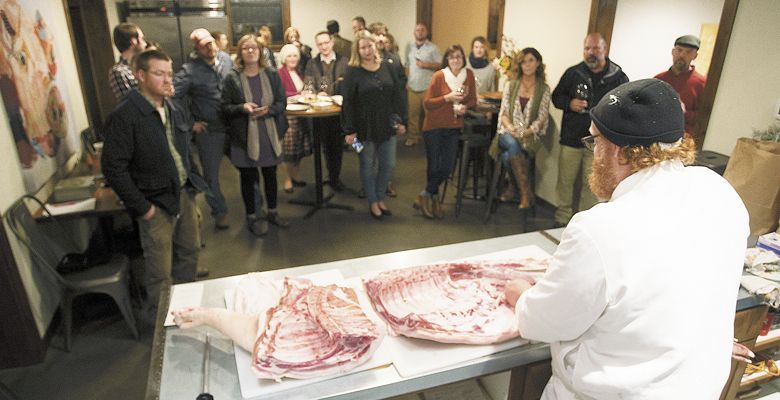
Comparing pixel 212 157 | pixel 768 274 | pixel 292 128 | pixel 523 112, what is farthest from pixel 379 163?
pixel 768 274

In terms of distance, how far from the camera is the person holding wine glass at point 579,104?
361 cm

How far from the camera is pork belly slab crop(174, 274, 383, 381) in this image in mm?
1280

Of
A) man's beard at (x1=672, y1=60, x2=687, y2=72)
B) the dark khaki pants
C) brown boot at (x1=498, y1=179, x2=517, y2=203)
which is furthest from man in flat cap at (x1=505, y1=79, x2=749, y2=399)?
brown boot at (x1=498, y1=179, x2=517, y2=203)

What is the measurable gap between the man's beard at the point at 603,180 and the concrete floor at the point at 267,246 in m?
2.31

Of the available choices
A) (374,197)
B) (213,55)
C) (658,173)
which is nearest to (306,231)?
(374,197)

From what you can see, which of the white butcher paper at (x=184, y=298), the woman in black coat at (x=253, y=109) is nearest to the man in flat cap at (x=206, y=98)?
the woman in black coat at (x=253, y=109)

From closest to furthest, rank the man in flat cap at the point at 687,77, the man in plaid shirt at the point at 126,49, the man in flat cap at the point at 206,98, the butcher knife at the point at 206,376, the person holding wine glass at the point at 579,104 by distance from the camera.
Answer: the butcher knife at the point at 206,376, the man in flat cap at the point at 687,77, the man in plaid shirt at the point at 126,49, the person holding wine glass at the point at 579,104, the man in flat cap at the point at 206,98

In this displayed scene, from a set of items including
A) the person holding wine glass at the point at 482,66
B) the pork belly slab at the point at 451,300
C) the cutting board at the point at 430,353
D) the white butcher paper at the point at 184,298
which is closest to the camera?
the cutting board at the point at 430,353

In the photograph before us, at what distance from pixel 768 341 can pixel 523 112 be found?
247cm

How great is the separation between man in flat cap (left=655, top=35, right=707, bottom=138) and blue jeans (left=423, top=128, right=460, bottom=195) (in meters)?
1.68

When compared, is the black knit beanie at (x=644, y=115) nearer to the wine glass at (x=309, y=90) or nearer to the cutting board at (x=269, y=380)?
the cutting board at (x=269, y=380)

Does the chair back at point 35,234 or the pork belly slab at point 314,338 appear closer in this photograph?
the pork belly slab at point 314,338

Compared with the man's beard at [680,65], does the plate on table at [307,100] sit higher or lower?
lower

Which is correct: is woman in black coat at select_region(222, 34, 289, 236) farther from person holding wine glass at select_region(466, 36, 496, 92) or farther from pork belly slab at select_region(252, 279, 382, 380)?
pork belly slab at select_region(252, 279, 382, 380)
